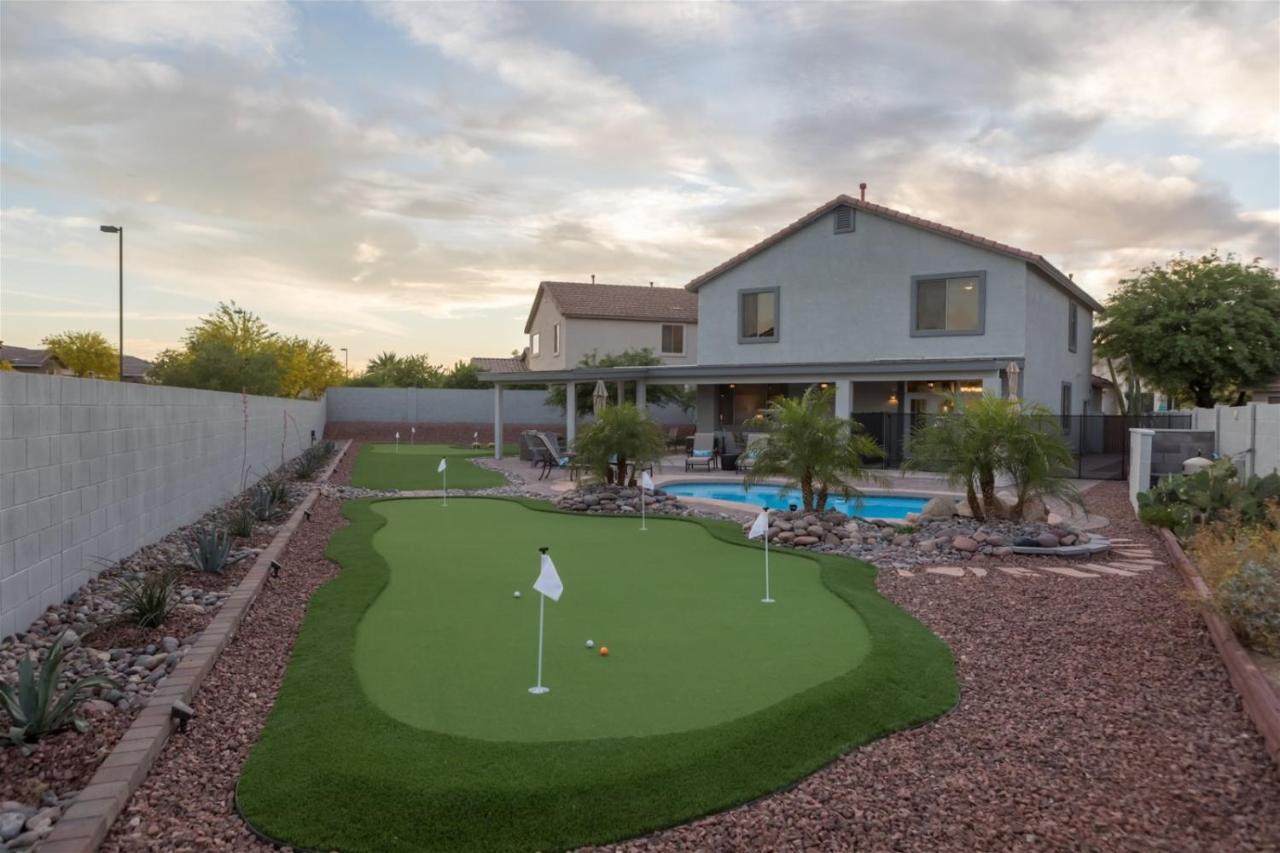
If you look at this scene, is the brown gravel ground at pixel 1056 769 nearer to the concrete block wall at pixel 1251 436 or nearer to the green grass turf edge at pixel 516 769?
the green grass turf edge at pixel 516 769

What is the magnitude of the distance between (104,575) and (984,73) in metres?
13.4

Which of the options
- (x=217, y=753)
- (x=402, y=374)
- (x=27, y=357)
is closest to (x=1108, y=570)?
(x=217, y=753)

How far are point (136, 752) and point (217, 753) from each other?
0.40 m

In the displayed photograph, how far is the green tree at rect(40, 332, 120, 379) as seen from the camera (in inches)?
2195

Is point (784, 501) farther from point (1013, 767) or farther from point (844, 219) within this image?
point (844, 219)

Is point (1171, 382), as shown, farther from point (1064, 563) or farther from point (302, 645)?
point (302, 645)

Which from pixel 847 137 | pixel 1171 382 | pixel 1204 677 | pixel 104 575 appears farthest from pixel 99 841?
pixel 1171 382

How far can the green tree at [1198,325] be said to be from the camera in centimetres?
2933

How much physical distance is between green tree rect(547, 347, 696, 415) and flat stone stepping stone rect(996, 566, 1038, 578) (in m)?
22.1

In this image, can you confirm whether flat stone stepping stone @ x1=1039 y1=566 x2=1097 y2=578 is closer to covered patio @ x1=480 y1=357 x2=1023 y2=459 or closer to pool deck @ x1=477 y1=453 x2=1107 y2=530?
pool deck @ x1=477 y1=453 x2=1107 y2=530

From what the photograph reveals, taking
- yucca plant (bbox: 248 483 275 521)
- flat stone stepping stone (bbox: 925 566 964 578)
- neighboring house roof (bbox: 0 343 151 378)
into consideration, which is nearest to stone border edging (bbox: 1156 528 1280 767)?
flat stone stepping stone (bbox: 925 566 964 578)

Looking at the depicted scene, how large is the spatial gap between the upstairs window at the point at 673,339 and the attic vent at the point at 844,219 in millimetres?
13572

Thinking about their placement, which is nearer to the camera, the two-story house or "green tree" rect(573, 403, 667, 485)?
"green tree" rect(573, 403, 667, 485)

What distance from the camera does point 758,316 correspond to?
25469mm
